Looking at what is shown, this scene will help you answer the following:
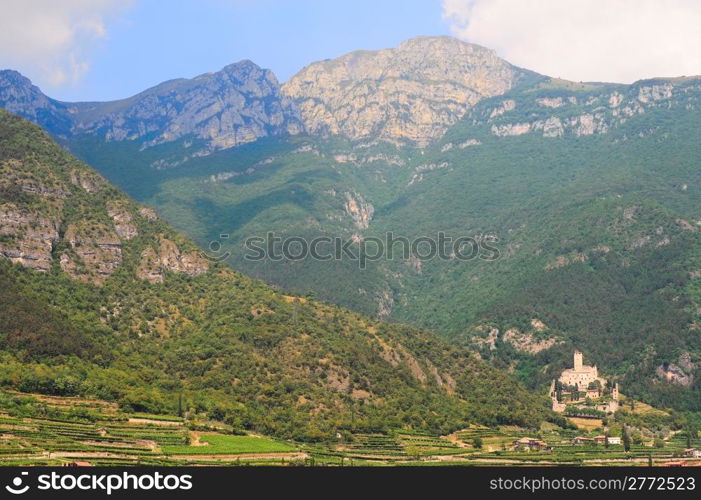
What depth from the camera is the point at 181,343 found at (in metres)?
170

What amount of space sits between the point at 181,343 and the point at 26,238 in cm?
3376

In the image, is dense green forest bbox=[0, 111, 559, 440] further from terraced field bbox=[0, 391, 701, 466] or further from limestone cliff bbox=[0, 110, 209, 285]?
terraced field bbox=[0, 391, 701, 466]

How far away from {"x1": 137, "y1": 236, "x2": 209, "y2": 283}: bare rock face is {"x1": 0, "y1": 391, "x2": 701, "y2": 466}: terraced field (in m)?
57.2

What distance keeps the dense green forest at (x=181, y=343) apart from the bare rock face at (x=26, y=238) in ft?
0.73

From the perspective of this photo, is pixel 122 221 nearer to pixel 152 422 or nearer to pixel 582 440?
pixel 152 422

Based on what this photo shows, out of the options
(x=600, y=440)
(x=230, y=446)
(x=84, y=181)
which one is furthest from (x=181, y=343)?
(x=600, y=440)

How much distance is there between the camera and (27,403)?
122250 millimetres

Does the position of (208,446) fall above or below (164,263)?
below

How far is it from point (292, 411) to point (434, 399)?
32.1m

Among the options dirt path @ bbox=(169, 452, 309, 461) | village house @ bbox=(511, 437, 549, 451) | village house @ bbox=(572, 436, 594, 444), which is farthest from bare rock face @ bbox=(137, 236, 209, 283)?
village house @ bbox=(572, 436, 594, 444)

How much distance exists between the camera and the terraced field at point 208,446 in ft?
341

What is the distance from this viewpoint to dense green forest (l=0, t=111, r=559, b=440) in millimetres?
144500
